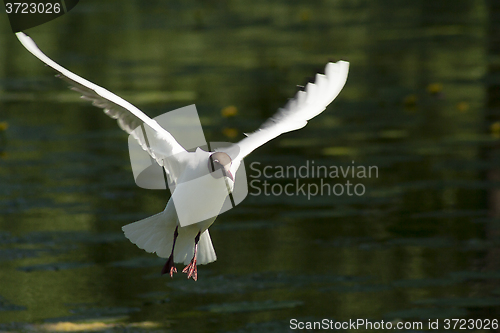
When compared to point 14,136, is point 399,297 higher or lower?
lower

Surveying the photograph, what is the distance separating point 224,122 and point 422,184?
3.67 metres

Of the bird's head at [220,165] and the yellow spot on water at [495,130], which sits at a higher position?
the bird's head at [220,165]

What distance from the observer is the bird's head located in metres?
5.06

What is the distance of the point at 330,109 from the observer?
1321 centimetres

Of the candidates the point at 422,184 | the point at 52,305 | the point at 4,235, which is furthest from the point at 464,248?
the point at 4,235

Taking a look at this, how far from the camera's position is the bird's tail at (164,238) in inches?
229

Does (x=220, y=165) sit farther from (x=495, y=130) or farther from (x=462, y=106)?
(x=462, y=106)

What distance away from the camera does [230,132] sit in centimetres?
1145

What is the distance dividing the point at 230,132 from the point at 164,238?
5.64 meters

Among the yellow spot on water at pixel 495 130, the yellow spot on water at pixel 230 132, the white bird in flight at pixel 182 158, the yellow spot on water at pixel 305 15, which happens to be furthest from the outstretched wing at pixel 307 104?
the yellow spot on water at pixel 305 15

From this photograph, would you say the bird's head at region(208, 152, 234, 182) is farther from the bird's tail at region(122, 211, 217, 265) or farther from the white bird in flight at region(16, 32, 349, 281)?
the bird's tail at region(122, 211, 217, 265)

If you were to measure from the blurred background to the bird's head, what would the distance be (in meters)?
1.66

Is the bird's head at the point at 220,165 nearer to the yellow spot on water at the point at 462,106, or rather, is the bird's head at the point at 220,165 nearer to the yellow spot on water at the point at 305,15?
the yellow spot on water at the point at 462,106

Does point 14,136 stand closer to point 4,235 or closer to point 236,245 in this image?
point 4,235
